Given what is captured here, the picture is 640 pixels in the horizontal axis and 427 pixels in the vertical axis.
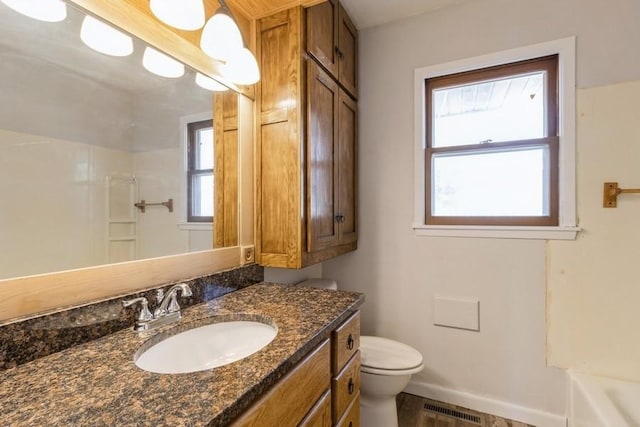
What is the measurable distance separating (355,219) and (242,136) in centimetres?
94

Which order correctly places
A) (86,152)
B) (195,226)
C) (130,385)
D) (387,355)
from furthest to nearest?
(387,355) < (195,226) < (86,152) < (130,385)

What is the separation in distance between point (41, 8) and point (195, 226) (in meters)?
0.80

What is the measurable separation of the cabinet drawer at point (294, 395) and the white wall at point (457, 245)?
1128 millimetres

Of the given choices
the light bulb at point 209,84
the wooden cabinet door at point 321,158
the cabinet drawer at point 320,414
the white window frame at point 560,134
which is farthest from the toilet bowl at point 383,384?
the light bulb at point 209,84

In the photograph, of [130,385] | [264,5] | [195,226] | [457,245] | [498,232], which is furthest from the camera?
[457,245]

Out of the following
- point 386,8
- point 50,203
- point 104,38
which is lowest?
point 50,203

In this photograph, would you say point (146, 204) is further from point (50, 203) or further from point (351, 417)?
point (351, 417)

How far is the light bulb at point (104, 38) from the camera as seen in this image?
2.90ft

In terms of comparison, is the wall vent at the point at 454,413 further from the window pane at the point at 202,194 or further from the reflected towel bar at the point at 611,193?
the window pane at the point at 202,194

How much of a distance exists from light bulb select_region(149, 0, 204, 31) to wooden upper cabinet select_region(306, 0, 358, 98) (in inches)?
21.9

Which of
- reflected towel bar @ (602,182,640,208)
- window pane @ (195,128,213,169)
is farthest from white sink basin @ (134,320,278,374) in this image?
reflected towel bar @ (602,182,640,208)

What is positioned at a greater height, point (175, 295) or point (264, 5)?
point (264, 5)

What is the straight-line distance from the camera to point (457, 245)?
1.80 m

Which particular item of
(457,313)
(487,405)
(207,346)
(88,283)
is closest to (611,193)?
(457,313)
